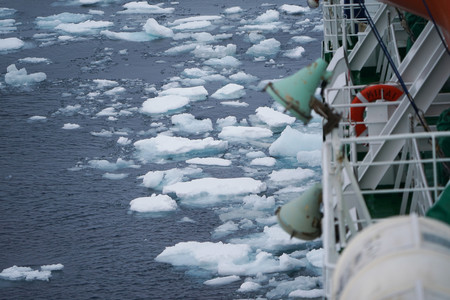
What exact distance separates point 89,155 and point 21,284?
3897 mm

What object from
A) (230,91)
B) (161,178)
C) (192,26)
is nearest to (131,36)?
(192,26)

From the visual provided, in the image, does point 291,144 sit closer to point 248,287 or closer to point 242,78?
point 242,78

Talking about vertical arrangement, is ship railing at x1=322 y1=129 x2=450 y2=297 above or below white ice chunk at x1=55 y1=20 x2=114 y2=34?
below

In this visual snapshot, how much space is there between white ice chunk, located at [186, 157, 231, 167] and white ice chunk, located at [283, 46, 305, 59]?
Answer: 479 centimetres

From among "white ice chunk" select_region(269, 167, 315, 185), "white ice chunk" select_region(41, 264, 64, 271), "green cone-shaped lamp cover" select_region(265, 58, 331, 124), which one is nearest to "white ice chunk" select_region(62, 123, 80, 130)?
"white ice chunk" select_region(269, 167, 315, 185)

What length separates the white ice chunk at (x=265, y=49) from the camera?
17.1 meters

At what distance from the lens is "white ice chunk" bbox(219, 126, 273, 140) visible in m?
13.0

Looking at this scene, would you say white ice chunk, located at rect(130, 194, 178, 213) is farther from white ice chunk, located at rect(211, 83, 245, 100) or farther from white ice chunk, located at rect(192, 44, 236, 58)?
white ice chunk, located at rect(192, 44, 236, 58)

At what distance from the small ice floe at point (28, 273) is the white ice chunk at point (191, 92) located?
6003 mm

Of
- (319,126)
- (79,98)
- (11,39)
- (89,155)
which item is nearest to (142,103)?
(79,98)

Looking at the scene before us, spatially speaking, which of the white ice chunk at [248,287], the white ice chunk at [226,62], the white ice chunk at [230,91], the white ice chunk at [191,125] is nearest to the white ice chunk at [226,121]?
the white ice chunk at [191,125]

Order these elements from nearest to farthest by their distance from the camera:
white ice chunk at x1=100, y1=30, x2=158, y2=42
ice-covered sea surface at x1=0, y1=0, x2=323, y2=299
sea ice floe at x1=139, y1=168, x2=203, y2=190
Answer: ice-covered sea surface at x1=0, y1=0, x2=323, y2=299, sea ice floe at x1=139, y1=168, x2=203, y2=190, white ice chunk at x1=100, y1=30, x2=158, y2=42

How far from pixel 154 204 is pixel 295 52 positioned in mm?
6684

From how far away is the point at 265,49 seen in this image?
673 inches
